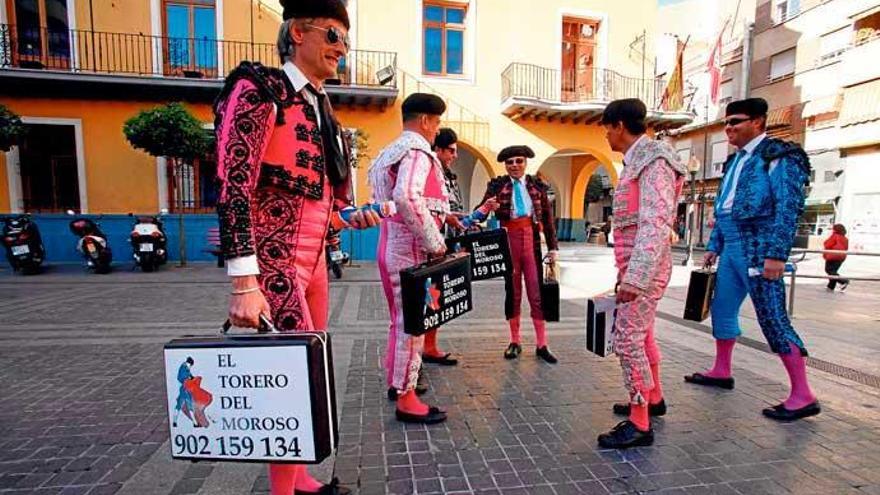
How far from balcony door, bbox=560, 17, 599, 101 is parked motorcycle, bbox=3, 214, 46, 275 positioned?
13.9m

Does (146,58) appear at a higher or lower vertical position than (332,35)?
higher

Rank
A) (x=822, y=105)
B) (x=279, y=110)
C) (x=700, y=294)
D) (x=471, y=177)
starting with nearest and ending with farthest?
(x=279, y=110) < (x=700, y=294) < (x=471, y=177) < (x=822, y=105)

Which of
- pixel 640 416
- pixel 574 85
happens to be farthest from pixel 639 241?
pixel 574 85

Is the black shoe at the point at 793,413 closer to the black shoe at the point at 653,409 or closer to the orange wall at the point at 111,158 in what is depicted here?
the black shoe at the point at 653,409

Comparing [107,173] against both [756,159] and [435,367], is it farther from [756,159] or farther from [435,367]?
[756,159]

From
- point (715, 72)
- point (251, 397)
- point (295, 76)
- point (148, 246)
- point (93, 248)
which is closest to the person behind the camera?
point (251, 397)

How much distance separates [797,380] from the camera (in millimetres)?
3107

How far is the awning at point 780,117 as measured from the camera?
23344 millimetres

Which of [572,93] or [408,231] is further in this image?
[572,93]

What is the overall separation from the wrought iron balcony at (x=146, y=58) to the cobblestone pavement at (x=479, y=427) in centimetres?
865

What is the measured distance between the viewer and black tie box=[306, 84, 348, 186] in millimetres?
1939

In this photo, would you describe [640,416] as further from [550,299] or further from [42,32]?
[42,32]

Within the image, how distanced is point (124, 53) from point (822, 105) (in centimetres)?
2664

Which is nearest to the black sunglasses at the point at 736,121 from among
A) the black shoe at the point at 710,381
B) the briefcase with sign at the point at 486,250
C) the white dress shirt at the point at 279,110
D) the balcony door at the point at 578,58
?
the briefcase with sign at the point at 486,250
